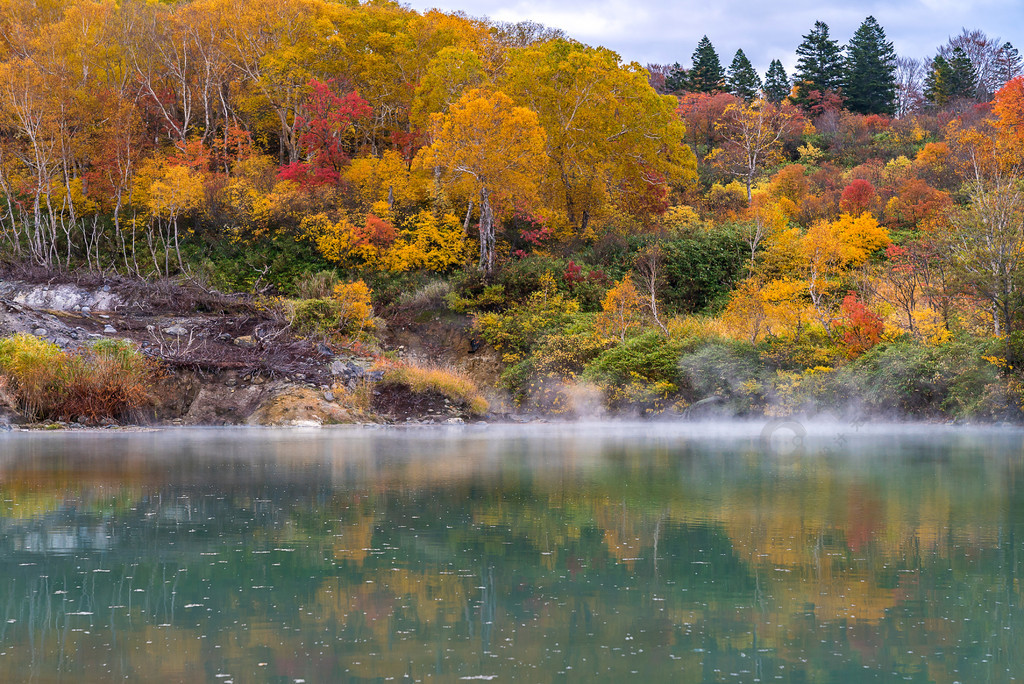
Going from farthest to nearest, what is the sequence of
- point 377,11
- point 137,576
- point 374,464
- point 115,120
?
point 377,11, point 115,120, point 374,464, point 137,576

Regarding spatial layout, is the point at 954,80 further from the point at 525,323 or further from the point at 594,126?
the point at 525,323

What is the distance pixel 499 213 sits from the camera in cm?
3766

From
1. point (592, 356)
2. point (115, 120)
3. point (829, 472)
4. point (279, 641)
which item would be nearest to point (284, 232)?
point (115, 120)

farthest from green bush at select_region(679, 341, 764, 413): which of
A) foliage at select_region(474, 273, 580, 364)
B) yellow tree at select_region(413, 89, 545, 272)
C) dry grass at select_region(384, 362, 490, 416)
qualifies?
yellow tree at select_region(413, 89, 545, 272)

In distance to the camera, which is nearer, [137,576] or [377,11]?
[137,576]

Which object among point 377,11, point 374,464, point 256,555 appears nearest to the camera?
point 256,555

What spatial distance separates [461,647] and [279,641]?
1.17 metres

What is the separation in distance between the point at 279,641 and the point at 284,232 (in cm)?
3408

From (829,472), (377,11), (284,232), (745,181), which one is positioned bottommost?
(829,472)

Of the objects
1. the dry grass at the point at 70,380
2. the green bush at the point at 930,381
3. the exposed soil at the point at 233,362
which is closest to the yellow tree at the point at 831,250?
the green bush at the point at 930,381

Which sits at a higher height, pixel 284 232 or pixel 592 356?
pixel 284 232

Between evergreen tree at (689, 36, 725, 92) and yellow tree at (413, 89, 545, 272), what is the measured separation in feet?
132

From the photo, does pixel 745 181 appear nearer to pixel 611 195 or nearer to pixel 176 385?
pixel 611 195

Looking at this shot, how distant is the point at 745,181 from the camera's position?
54062 mm
